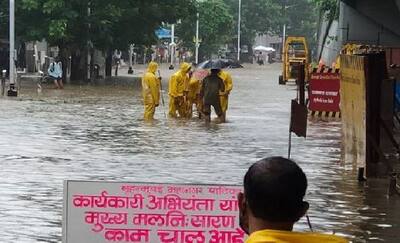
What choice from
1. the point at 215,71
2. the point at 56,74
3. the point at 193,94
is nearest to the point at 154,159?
the point at 215,71

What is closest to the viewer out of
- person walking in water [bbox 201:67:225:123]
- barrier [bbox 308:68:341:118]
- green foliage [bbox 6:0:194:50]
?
person walking in water [bbox 201:67:225:123]

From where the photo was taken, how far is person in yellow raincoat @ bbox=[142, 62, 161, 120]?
2414 centimetres

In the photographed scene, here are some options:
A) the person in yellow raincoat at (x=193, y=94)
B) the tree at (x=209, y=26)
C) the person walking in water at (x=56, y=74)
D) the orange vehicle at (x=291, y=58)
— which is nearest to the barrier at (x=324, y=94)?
the person in yellow raincoat at (x=193, y=94)

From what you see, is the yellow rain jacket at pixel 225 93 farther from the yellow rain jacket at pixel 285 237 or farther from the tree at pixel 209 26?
the tree at pixel 209 26

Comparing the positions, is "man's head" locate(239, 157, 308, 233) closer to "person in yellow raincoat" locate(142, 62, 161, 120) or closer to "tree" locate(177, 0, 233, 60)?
"person in yellow raincoat" locate(142, 62, 161, 120)

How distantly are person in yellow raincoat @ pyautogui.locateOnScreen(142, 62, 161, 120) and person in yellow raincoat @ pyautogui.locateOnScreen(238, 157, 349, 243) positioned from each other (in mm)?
20931

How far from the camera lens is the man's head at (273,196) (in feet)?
10.3

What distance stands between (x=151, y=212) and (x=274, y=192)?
1.98 metres

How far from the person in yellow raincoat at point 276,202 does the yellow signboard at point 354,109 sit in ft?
32.4

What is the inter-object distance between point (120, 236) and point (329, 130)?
58.6 ft

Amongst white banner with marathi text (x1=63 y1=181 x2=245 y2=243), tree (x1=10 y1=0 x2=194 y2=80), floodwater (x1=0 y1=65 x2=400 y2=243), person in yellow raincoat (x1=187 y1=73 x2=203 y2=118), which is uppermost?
tree (x1=10 y1=0 x2=194 y2=80)

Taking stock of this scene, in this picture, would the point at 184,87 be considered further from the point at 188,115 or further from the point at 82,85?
the point at 82,85

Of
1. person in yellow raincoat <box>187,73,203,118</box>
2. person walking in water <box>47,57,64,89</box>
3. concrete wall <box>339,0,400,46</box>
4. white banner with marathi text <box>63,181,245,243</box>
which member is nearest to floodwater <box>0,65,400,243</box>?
person in yellow raincoat <box>187,73,203,118</box>

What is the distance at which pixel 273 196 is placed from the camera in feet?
10.3
